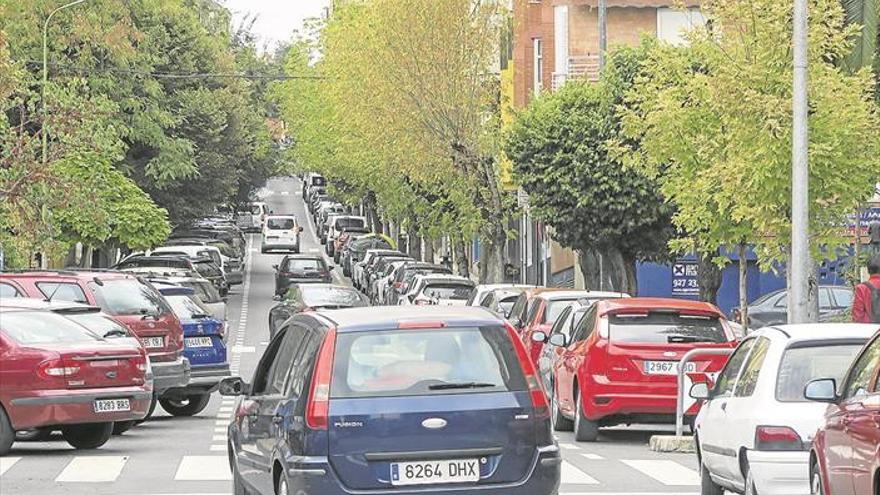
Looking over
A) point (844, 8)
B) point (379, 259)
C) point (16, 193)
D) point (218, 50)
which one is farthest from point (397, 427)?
point (218, 50)

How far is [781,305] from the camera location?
41.8 meters

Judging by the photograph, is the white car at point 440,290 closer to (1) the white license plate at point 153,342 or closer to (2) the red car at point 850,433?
(1) the white license plate at point 153,342

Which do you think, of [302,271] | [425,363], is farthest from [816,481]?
[302,271]

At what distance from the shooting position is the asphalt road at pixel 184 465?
16500 mm

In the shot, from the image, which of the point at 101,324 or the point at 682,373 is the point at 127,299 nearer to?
the point at 101,324

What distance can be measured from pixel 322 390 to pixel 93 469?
670 centimetres

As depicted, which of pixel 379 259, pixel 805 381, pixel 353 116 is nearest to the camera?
pixel 805 381

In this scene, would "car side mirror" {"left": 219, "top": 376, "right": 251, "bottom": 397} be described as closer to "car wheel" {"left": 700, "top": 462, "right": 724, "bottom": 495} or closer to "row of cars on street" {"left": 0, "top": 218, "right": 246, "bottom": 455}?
"car wheel" {"left": 700, "top": 462, "right": 724, "bottom": 495}

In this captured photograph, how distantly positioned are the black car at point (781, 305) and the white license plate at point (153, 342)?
59.5ft

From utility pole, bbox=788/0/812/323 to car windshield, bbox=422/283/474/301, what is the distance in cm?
1789

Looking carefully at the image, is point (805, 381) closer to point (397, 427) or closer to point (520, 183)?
point (397, 427)

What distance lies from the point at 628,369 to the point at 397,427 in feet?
32.9

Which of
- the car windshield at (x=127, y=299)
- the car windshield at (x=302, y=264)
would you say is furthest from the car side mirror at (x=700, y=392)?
the car windshield at (x=302, y=264)

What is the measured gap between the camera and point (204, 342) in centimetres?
2661
